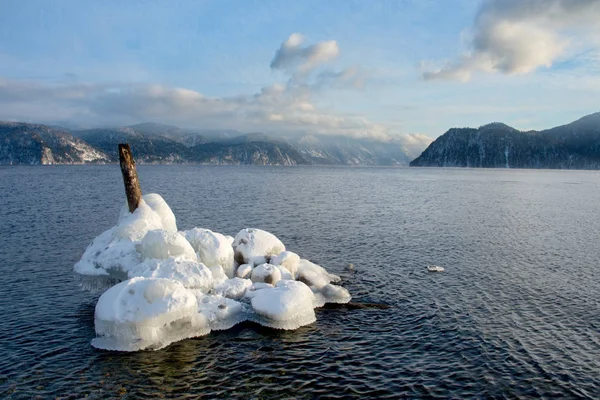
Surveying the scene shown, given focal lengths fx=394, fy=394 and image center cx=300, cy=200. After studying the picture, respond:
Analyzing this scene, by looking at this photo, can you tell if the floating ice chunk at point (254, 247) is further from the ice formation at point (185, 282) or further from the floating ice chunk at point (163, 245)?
the floating ice chunk at point (163, 245)

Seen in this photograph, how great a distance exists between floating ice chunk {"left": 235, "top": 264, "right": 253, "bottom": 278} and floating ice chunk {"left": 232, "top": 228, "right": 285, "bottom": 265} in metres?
1.07

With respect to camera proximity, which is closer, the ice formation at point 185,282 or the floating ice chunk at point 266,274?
the ice formation at point 185,282

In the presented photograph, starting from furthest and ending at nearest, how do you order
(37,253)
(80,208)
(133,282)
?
(80,208)
(37,253)
(133,282)

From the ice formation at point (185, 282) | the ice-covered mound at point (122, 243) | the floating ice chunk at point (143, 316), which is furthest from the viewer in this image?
the ice-covered mound at point (122, 243)

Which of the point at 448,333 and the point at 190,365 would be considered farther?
the point at 448,333

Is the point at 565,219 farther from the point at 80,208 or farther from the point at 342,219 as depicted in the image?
the point at 80,208

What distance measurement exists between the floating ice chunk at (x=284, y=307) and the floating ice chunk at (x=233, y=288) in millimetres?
1426

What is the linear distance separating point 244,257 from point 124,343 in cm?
1093

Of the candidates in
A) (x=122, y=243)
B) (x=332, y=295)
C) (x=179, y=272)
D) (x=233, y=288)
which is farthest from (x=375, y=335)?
(x=122, y=243)

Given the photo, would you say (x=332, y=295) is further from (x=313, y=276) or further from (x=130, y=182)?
(x=130, y=182)

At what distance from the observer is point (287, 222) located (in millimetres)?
53094

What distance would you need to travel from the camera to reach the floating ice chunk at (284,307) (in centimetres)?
2102

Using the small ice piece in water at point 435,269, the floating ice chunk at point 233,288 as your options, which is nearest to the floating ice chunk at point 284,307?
the floating ice chunk at point 233,288

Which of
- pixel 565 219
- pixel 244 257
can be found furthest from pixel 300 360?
pixel 565 219
